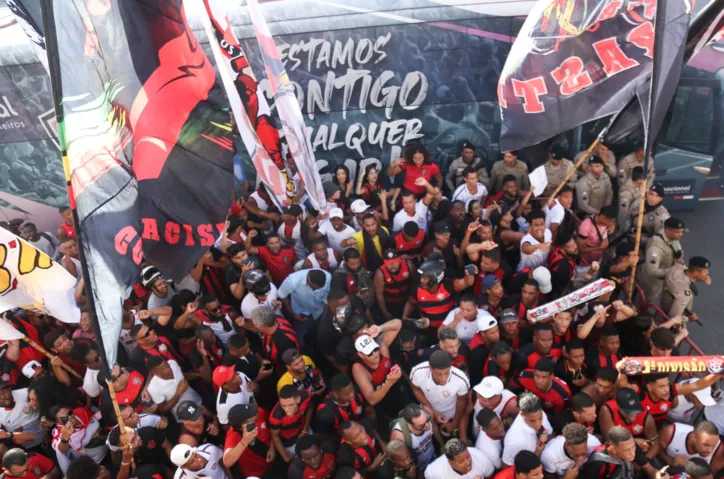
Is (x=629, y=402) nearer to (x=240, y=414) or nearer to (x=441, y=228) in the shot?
(x=441, y=228)

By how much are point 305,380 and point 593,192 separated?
4.84 m

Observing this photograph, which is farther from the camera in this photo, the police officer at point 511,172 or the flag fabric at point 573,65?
the police officer at point 511,172

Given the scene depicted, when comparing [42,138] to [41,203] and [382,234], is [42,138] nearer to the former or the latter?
[41,203]

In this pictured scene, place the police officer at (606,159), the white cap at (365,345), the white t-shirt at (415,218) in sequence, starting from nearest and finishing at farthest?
the white cap at (365,345) < the white t-shirt at (415,218) < the police officer at (606,159)

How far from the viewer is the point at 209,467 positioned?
4562 millimetres

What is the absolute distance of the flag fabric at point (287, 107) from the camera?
19.8 ft

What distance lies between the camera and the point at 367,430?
4.80 meters

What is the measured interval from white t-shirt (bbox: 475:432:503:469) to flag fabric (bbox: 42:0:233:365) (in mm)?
2666

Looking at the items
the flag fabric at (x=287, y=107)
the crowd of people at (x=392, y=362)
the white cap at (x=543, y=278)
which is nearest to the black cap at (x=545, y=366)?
the crowd of people at (x=392, y=362)

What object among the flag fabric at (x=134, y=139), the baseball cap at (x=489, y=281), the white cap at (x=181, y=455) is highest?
the flag fabric at (x=134, y=139)

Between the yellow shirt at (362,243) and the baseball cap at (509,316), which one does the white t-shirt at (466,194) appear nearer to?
the yellow shirt at (362,243)

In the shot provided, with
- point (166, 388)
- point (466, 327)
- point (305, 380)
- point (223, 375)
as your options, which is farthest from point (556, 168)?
point (166, 388)

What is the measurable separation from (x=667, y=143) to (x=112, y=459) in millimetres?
8490

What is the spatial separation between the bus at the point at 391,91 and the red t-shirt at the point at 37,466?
212 inches
